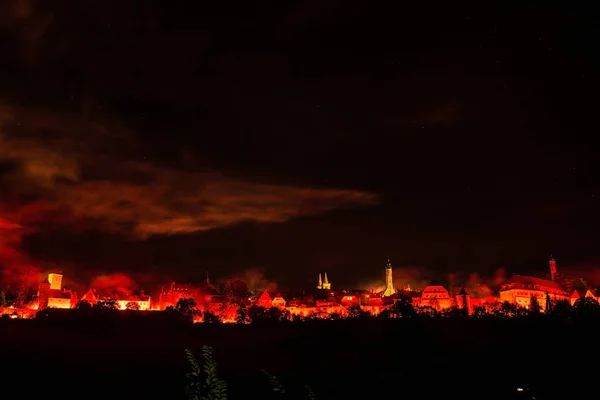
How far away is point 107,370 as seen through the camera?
83.8m

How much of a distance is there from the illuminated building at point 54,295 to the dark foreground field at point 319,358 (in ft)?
66.4

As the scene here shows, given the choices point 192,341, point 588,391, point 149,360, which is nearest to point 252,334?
point 192,341

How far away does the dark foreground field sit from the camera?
62656 millimetres

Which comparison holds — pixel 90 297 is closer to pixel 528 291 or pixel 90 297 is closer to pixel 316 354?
pixel 316 354

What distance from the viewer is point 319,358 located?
298 feet

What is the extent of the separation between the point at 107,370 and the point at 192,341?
2024 cm

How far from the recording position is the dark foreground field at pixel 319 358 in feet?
206

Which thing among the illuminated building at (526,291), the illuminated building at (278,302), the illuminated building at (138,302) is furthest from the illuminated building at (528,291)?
the illuminated building at (138,302)

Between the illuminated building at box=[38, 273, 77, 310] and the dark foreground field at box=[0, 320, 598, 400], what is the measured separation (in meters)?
20.2

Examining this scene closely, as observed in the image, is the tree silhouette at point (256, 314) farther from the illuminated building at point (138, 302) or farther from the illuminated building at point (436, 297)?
the illuminated building at point (436, 297)

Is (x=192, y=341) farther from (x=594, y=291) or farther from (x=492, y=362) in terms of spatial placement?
(x=594, y=291)

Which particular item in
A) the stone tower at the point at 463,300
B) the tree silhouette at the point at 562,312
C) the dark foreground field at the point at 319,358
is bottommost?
the dark foreground field at the point at 319,358

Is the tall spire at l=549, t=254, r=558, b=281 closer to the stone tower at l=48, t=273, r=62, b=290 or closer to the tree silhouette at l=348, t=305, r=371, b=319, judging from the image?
the tree silhouette at l=348, t=305, r=371, b=319

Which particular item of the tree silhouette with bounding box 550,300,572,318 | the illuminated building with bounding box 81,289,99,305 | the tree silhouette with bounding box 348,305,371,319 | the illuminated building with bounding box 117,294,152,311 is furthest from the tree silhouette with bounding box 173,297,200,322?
the tree silhouette with bounding box 550,300,572,318
